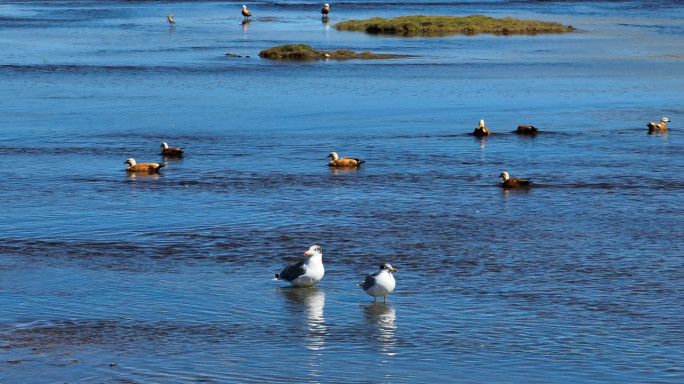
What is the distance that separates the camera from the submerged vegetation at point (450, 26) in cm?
7469

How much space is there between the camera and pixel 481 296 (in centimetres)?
1664

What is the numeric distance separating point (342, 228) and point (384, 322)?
5990 millimetres

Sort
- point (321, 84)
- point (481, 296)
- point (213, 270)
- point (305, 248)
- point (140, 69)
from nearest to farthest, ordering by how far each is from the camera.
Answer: point (481, 296) → point (213, 270) → point (305, 248) → point (321, 84) → point (140, 69)

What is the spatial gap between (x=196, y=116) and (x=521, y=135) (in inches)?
435

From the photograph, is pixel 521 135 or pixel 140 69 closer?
pixel 521 135

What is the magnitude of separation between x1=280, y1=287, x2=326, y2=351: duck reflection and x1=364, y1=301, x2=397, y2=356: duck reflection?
0.67 meters

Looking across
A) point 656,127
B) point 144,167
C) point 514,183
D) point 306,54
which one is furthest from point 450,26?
point 514,183

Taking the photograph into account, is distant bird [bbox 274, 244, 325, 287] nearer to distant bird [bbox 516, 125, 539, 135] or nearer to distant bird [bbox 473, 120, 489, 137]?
distant bird [bbox 473, 120, 489, 137]

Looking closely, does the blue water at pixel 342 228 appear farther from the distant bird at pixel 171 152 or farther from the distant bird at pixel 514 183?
the distant bird at pixel 514 183

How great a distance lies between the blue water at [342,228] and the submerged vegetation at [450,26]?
995 inches

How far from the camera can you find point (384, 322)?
15383 mm

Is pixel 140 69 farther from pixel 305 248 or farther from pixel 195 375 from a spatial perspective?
pixel 195 375

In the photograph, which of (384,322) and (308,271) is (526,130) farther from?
(384,322)

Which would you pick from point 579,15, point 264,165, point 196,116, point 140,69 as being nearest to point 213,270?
point 264,165
